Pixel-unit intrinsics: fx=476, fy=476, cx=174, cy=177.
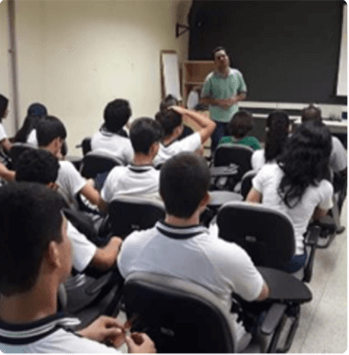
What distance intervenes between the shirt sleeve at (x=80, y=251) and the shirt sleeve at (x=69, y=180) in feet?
2.58

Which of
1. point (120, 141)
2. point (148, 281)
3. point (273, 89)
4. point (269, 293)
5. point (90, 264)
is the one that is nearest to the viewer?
point (148, 281)

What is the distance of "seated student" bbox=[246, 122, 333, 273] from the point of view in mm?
2418

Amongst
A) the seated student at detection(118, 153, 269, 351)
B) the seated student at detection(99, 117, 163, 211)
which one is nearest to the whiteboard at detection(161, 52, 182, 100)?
the seated student at detection(99, 117, 163, 211)

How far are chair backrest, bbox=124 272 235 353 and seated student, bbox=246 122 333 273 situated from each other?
110cm

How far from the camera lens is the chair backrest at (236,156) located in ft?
12.6

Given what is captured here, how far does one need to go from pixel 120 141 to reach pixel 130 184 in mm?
1244

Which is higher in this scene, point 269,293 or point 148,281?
point 148,281

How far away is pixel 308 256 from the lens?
2.54 metres

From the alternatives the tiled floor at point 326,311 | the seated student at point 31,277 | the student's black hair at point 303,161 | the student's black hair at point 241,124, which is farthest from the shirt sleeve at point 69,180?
the student's black hair at point 241,124

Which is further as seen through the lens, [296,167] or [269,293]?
[296,167]

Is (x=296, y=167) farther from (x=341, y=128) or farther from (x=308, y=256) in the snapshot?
(x=341, y=128)

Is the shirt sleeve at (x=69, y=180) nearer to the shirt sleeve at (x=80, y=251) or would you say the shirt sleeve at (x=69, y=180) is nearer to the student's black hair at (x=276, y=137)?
the shirt sleeve at (x=80, y=251)

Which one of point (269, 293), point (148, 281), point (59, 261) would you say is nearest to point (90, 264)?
point (148, 281)

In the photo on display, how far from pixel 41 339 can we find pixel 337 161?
317 cm
